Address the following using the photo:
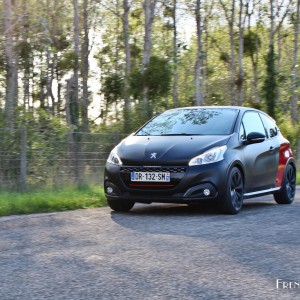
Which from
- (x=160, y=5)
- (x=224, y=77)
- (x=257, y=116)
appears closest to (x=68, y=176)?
(x=257, y=116)

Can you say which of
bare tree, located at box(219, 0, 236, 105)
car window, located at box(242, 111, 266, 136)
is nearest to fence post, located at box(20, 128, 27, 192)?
car window, located at box(242, 111, 266, 136)

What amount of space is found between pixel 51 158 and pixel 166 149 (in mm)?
4881

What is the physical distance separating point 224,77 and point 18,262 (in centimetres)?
4699

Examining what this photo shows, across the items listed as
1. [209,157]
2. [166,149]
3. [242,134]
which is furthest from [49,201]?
[242,134]

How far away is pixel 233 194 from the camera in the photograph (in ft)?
31.8

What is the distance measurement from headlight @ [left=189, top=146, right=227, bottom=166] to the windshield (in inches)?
25.9

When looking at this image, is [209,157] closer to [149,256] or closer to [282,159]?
[282,159]

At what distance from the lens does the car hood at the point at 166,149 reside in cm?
929

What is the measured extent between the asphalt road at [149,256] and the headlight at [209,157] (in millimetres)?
732

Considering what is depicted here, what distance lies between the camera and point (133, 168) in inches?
372

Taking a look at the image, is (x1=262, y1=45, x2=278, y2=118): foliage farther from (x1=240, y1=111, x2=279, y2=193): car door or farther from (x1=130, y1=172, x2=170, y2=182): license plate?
(x1=130, y1=172, x2=170, y2=182): license plate

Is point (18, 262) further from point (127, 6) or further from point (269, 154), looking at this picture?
point (127, 6)

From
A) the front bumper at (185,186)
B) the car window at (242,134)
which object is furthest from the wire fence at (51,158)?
the car window at (242,134)

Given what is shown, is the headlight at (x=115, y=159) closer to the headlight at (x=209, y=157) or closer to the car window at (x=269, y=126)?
the headlight at (x=209, y=157)
